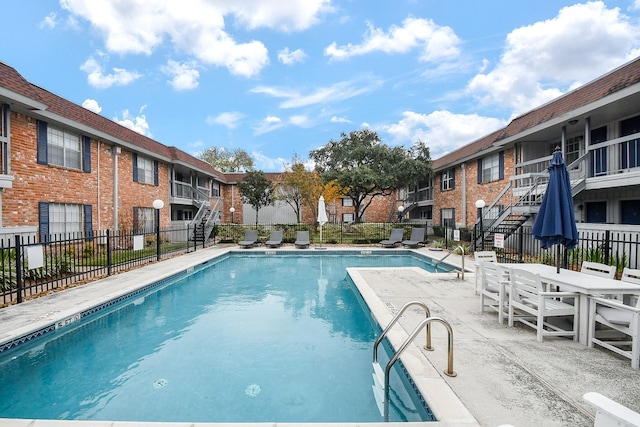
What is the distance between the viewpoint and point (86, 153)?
13.6m

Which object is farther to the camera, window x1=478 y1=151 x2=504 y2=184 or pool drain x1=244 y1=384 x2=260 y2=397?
window x1=478 y1=151 x2=504 y2=184

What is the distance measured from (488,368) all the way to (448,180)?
21.0m

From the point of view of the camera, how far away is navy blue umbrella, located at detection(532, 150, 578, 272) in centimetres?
515

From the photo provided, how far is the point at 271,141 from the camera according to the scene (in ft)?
148

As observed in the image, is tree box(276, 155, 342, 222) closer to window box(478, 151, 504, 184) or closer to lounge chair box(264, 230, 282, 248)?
lounge chair box(264, 230, 282, 248)

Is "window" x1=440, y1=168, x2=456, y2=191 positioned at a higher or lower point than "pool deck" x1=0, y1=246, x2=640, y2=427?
higher

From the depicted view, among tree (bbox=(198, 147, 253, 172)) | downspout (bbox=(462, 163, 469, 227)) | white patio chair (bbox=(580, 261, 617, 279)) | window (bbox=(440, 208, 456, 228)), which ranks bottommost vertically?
white patio chair (bbox=(580, 261, 617, 279))

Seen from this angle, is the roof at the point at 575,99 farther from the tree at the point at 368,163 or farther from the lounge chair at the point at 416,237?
the lounge chair at the point at 416,237

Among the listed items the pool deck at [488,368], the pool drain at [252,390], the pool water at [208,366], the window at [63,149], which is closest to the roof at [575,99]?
the pool deck at [488,368]

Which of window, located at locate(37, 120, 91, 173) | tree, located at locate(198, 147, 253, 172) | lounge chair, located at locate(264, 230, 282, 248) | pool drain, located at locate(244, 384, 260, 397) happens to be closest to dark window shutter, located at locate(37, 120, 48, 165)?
window, located at locate(37, 120, 91, 173)

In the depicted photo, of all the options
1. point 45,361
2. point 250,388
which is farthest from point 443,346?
point 45,361

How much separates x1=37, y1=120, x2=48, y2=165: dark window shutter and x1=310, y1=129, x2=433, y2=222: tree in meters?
15.7

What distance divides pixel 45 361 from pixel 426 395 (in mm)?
5523

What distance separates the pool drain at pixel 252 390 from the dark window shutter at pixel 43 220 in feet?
38.2
